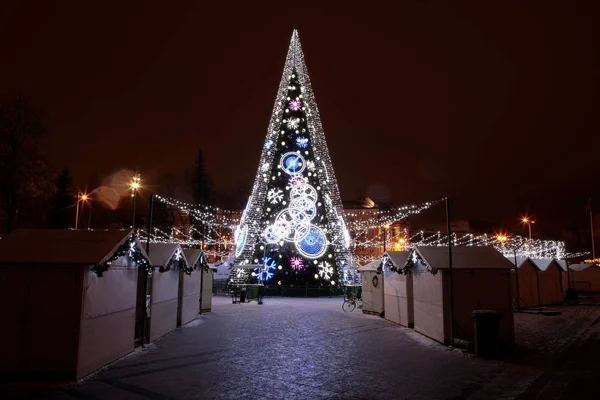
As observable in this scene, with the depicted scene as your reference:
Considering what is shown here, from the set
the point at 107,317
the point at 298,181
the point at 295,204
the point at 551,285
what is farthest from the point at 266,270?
the point at 107,317

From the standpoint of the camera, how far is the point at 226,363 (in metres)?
9.70

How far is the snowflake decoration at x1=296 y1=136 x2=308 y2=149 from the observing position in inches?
1083

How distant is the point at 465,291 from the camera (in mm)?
12430

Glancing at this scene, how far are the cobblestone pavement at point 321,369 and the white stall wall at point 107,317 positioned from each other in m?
0.36

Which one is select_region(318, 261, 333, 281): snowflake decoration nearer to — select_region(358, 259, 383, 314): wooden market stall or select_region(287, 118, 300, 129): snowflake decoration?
select_region(358, 259, 383, 314): wooden market stall

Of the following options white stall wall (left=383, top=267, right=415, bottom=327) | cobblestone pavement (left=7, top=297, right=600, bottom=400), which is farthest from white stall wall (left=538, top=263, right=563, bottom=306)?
white stall wall (left=383, top=267, right=415, bottom=327)

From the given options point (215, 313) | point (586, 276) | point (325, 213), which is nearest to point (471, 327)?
point (215, 313)

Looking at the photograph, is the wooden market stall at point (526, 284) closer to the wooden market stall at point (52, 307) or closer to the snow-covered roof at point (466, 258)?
the snow-covered roof at point (466, 258)

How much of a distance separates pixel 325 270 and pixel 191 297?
12.3 metres

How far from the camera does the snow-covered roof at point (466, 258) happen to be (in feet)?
41.5

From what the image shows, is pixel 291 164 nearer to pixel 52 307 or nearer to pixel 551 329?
pixel 551 329

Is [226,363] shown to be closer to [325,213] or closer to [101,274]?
[101,274]

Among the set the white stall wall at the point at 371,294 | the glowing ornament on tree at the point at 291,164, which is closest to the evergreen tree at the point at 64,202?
the glowing ornament on tree at the point at 291,164

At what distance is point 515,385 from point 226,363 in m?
5.89
